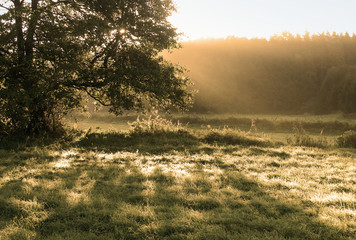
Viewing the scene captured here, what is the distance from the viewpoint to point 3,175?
21.3 ft

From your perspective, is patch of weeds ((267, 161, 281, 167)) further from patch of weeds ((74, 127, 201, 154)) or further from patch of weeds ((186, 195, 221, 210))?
patch of weeds ((186, 195, 221, 210))

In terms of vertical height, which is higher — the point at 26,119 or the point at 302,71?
the point at 302,71

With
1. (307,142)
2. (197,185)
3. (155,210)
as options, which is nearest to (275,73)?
(307,142)

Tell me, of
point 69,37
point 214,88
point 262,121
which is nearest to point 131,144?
point 69,37

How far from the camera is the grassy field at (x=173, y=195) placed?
377 centimetres

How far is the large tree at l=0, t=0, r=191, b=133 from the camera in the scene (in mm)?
10539

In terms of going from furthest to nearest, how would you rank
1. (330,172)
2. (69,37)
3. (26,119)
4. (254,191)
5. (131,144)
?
(131,144) < (69,37) < (26,119) < (330,172) < (254,191)

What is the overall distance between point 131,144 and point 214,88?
3631 cm

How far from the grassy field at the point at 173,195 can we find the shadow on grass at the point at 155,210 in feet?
0.05

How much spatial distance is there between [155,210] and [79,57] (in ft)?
29.4

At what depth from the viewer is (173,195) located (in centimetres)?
511

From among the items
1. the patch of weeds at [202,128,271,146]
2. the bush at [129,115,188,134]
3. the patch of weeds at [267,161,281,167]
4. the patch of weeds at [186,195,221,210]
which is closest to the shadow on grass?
the patch of weeds at [186,195,221,210]

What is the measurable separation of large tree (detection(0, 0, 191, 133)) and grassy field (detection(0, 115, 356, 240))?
93.0 inches

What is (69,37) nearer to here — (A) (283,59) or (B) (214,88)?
(B) (214,88)
